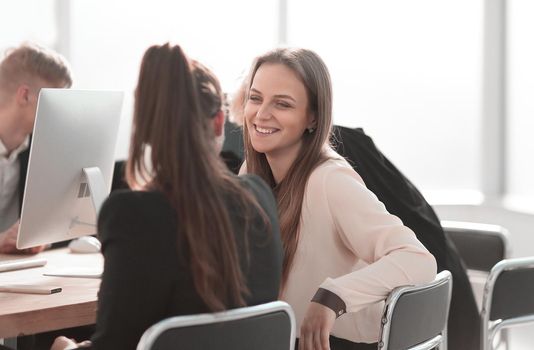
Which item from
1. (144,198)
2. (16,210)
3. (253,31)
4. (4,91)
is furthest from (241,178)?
(253,31)

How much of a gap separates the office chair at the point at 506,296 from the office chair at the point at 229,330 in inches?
42.2

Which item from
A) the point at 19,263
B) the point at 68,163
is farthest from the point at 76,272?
the point at 68,163

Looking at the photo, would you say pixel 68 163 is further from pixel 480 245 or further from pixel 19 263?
pixel 480 245

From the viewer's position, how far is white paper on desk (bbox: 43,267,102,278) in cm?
234

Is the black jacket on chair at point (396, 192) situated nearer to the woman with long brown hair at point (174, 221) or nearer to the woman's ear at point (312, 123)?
the woman's ear at point (312, 123)

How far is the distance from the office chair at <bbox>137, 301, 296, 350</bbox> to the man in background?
128 centimetres

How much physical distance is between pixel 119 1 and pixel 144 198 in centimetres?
305

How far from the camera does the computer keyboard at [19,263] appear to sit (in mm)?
2406

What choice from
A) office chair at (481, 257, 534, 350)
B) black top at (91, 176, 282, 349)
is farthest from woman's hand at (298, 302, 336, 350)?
office chair at (481, 257, 534, 350)

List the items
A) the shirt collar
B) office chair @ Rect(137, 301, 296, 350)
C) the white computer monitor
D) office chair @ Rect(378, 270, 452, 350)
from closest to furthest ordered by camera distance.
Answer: office chair @ Rect(137, 301, 296, 350), office chair @ Rect(378, 270, 452, 350), the white computer monitor, the shirt collar

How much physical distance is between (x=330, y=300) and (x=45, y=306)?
631mm

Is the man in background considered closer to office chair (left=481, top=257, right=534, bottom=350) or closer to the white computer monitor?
the white computer monitor

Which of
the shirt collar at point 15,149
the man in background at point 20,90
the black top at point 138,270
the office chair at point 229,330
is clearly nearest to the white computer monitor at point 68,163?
the man in background at point 20,90

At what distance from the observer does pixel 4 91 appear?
270 cm
